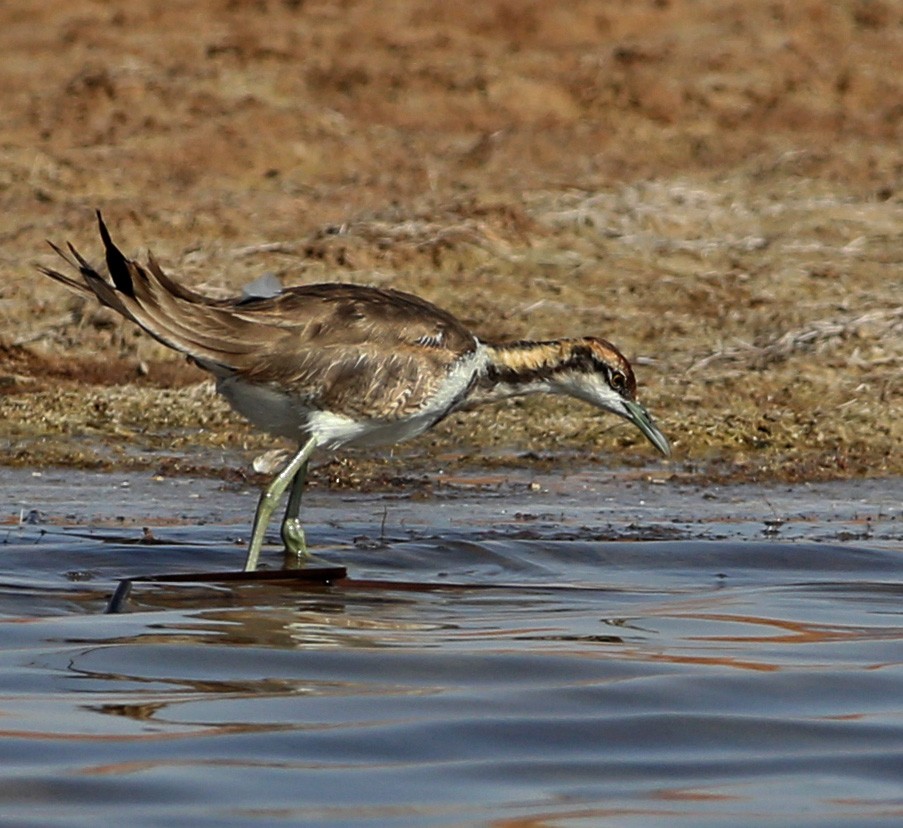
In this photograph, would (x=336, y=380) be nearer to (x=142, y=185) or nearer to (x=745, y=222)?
(x=745, y=222)

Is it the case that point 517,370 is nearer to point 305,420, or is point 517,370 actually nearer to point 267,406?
point 305,420

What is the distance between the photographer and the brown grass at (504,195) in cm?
1329

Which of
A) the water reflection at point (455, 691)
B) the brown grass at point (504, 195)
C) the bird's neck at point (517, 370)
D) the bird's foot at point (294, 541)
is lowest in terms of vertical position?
the water reflection at point (455, 691)

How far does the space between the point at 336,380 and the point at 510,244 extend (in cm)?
799

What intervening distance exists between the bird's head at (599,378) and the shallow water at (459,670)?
0.58 meters

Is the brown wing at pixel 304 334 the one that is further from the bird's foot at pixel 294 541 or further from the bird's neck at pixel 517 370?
the bird's foot at pixel 294 541

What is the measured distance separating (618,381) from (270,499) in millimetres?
1975

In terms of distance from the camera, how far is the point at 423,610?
8.00 meters

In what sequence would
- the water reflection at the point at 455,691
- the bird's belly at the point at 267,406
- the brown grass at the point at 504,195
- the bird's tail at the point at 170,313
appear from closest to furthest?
1. the water reflection at the point at 455,691
2. the bird's tail at the point at 170,313
3. the bird's belly at the point at 267,406
4. the brown grass at the point at 504,195

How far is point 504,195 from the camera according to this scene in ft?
59.9

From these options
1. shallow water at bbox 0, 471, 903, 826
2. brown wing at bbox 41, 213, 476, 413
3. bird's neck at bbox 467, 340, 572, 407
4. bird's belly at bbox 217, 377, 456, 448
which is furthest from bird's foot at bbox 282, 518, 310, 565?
bird's neck at bbox 467, 340, 572, 407

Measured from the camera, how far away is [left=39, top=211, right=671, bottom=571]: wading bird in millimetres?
8969

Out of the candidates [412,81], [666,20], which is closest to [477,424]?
[412,81]

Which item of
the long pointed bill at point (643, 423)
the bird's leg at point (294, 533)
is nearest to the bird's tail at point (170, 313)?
the bird's leg at point (294, 533)
